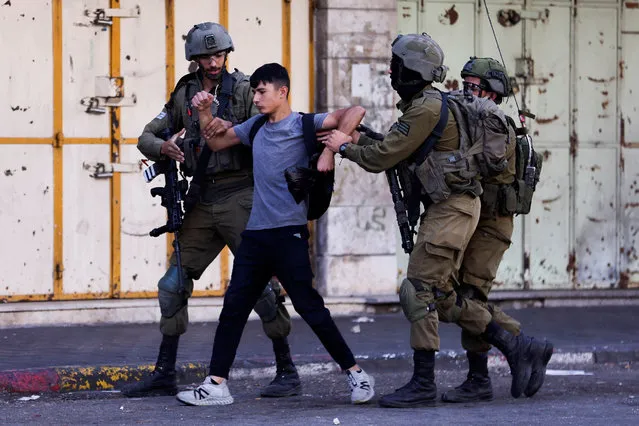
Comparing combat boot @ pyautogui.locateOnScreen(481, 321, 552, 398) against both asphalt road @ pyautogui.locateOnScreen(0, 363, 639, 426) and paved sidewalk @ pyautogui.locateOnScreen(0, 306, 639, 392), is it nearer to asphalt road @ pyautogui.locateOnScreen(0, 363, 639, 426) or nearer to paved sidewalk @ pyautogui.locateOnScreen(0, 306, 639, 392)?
asphalt road @ pyautogui.locateOnScreen(0, 363, 639, 426)

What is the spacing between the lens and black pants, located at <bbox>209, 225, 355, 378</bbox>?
7547 millimetres

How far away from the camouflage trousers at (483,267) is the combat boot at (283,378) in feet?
3.24

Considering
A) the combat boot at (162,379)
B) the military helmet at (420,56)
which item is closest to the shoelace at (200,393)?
the combat boot at (162,379)

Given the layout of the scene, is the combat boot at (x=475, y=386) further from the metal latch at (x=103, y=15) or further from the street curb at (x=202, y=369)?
the metal latch at (x=103, y=15)

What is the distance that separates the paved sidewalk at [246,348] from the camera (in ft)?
28.7

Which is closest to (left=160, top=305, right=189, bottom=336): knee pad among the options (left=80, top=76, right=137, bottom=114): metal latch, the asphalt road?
the asphalt road

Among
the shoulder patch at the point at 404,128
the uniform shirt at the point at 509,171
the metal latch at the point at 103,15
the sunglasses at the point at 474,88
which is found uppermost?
the metal latch at the point at 103,15

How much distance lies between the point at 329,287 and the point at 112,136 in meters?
2.04

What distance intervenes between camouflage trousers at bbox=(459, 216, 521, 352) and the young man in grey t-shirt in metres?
0.76

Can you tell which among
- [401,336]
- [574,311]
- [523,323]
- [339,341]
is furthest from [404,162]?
[574,311]

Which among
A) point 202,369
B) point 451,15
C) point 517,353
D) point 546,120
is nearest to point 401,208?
point 517,353

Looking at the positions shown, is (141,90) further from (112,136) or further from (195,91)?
(195,91)

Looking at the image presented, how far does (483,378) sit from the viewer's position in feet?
26.4

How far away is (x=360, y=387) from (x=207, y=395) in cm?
80
